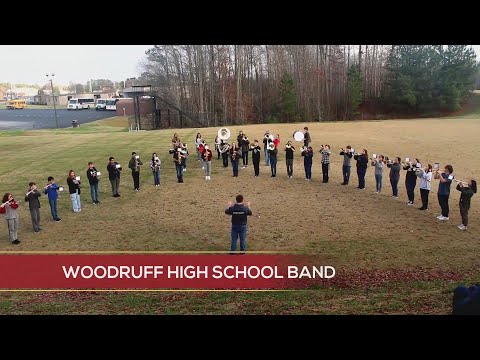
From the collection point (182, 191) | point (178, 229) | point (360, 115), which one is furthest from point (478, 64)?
point (178, 229)

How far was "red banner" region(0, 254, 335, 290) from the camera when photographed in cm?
832

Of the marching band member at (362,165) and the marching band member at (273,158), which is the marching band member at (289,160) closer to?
the marching band member at (273,158)

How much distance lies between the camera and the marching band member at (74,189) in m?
12.6

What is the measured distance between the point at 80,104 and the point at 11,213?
57.2 meters

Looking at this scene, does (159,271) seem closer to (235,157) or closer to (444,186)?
(444,186)

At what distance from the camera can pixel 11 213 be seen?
1048 centimetres

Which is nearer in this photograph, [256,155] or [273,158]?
[256,155]

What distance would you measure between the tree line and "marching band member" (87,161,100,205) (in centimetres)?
3114

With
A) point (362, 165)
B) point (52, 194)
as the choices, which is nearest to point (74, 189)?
point (52, 194)

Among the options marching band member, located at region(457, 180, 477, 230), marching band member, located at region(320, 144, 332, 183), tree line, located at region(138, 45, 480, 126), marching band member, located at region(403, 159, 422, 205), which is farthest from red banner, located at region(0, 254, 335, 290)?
tree line, located at region(138, 45, 480, 126)

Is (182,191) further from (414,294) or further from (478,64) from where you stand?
(478,64)

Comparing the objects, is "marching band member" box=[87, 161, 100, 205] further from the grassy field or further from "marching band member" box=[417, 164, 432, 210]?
"marching band member" box=[417, 164, 432, 210]

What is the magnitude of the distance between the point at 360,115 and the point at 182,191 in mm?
36012

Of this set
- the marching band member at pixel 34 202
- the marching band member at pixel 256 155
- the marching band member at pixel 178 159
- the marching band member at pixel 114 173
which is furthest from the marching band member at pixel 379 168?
the marching band member at pixel 34 202
